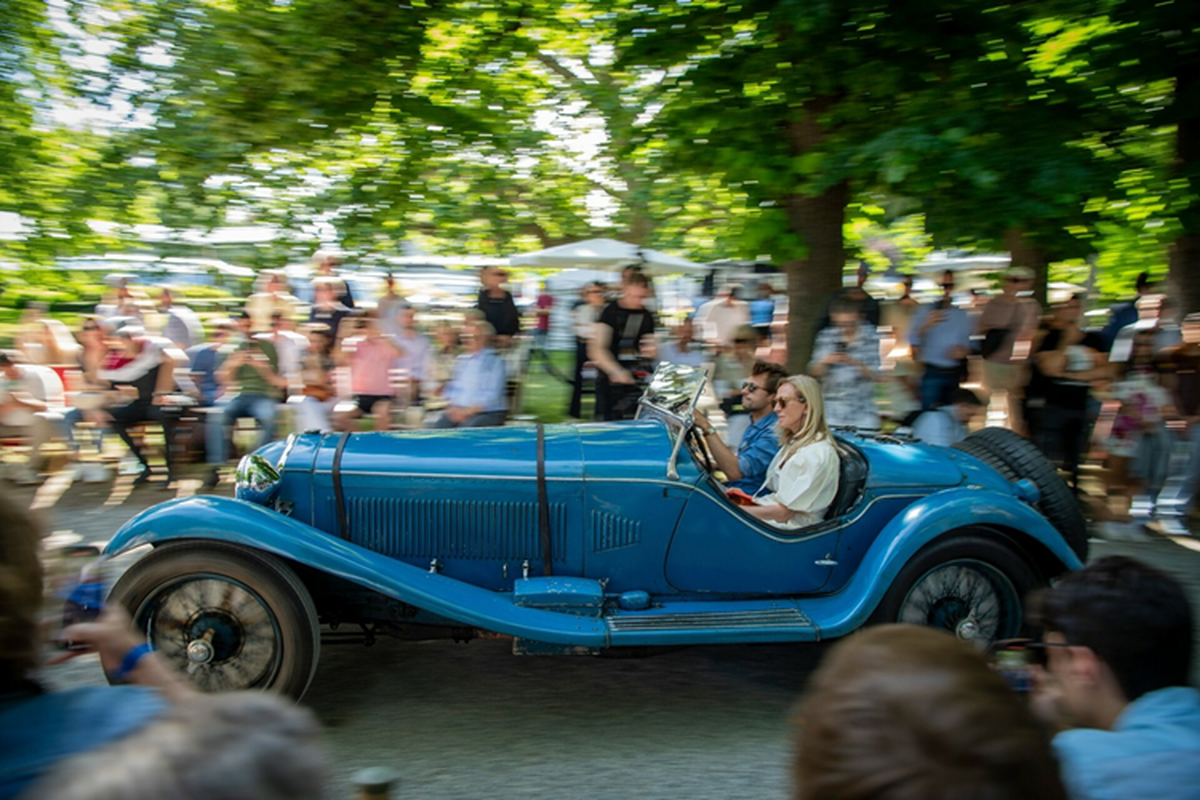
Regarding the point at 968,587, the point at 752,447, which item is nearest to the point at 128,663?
the point at 968,587

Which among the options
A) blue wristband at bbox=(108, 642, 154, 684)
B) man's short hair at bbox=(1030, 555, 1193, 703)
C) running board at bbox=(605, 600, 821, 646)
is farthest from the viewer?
running board at bbox=(605, 600, 821, 646)

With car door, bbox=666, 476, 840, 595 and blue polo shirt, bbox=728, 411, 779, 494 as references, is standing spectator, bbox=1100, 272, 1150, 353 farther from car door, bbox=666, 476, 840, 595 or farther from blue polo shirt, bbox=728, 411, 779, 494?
car door, bbox=666, 476, 840, 595

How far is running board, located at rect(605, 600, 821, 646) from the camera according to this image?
429cm

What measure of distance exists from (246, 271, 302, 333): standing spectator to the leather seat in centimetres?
593

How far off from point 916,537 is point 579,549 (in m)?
1.55

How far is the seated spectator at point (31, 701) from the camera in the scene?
1558 mm

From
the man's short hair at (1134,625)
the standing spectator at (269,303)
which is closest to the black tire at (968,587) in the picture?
the man's short hair at (1134,625)

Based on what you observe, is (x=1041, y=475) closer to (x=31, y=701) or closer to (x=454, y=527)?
(x=454, y=527)

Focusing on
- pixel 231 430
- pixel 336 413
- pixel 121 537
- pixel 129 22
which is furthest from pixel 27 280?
pixel 121 537

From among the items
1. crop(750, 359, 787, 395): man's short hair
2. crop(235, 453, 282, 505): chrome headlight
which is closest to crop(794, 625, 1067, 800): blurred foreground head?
crop(235, 453, 282, 505): chrome headlight

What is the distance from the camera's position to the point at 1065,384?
826 cm

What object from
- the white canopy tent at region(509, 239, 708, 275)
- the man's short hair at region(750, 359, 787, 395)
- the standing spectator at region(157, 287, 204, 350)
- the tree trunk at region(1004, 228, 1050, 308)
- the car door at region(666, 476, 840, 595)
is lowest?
the car door at region(666, 476, 840, 595)

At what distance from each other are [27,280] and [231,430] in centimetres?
434

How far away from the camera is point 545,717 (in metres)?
4.43
